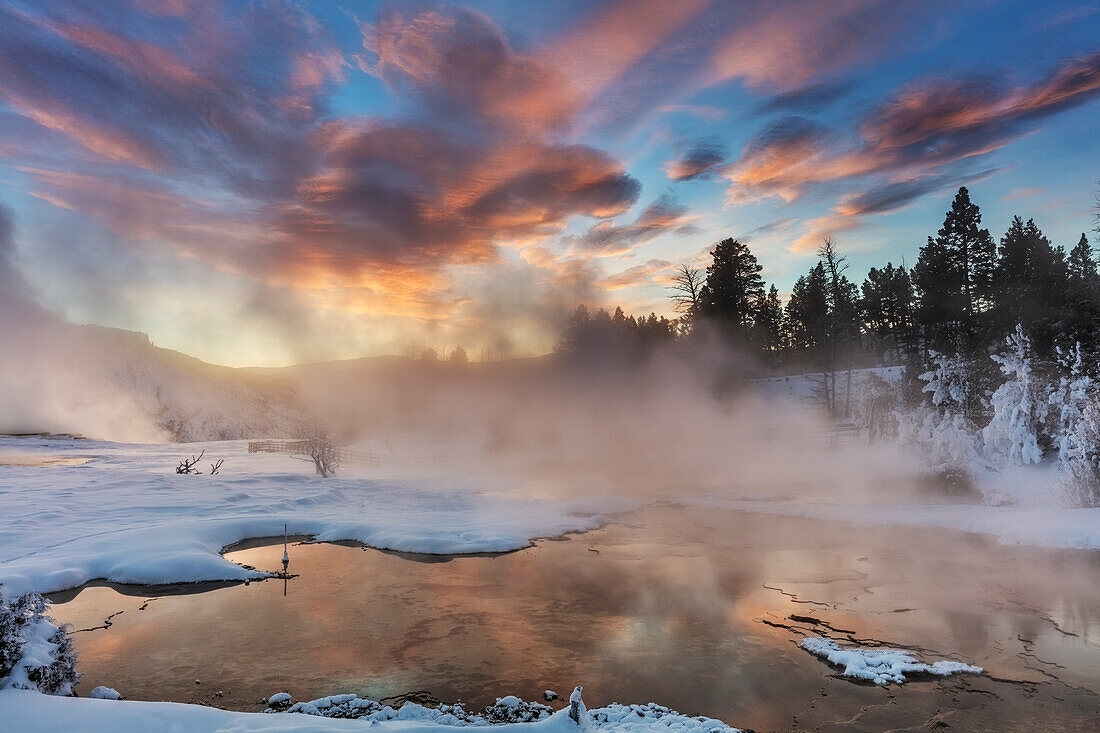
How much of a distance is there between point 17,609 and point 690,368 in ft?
189

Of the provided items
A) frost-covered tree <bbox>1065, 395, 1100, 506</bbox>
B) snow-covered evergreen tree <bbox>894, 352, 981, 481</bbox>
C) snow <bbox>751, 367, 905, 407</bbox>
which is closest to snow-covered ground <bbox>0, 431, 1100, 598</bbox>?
frost-covered tree <bbox>1065, 395, 1100, 506</bbox>

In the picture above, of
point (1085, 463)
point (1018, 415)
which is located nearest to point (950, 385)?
point (1018, 415)

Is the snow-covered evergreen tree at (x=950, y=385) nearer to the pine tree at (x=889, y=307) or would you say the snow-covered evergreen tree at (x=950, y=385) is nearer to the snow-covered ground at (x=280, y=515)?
Result: the snow-covered ground at (x=280, y=515)

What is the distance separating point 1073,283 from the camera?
35.9 m

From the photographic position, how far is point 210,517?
2017cm

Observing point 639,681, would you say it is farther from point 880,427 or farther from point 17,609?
point 880,427

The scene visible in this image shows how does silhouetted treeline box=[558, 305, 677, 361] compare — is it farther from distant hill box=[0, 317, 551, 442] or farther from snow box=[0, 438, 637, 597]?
snow box=[0, 438, 637, 597]

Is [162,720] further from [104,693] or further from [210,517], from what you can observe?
[210,517]

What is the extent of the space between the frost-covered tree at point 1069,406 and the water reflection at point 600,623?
803 cm

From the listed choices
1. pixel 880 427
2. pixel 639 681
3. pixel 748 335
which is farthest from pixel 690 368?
pixel 639 681

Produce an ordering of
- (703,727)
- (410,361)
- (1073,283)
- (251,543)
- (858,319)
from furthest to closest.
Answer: (410,361) < (858,319) < (1073,283) < (251,543) < (703,727)

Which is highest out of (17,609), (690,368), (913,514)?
(690,368)

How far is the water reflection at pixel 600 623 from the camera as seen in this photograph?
8930 millimetres

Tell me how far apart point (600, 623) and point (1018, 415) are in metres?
26.5
